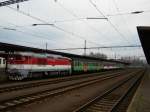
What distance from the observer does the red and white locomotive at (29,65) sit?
29.0 meters

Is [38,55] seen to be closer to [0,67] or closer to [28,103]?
[0,67]

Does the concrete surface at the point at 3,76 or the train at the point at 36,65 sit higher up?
the train at the point at 36,65

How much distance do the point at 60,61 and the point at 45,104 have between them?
2580 cm

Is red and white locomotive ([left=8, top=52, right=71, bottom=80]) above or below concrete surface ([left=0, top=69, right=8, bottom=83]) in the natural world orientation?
above

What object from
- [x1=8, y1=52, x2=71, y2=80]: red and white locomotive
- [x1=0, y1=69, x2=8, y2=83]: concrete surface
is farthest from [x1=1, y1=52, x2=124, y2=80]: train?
[x1=0, y1=69, x2=8, y2=83]: concrete surface

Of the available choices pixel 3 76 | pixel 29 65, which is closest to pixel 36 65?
pixel 29 65

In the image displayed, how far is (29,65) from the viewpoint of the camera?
29922mm

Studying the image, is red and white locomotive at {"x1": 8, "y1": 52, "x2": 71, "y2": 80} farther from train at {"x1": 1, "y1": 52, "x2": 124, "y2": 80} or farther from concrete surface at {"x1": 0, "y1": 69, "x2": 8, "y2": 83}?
concrete surface at {"x1": 0, "y1": 69, "x2": 8, "y2": 83}

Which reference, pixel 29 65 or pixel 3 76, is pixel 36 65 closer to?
pixel 29 65

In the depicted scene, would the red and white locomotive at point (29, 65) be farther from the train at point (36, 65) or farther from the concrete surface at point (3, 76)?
the concrete surface at point (3, 76)

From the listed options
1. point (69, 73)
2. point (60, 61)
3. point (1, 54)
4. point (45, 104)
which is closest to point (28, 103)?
point (45, 104)

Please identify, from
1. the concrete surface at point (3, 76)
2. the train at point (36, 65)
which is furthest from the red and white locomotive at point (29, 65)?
the concrete surface at point (3, 76)

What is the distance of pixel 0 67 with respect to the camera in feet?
104

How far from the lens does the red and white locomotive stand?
95.2 ft
